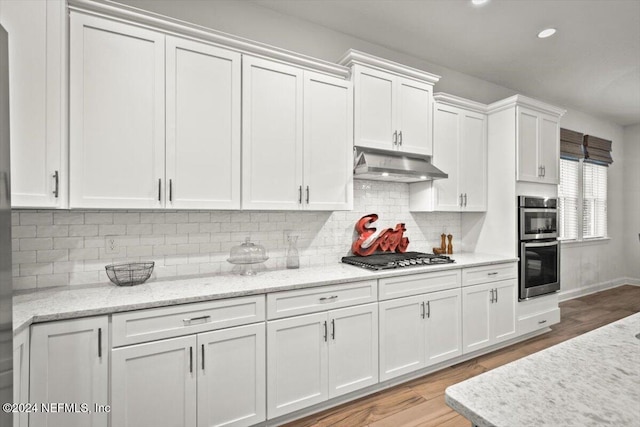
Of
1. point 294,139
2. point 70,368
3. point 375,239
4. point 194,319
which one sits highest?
point 294,139

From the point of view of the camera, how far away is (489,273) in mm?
3215

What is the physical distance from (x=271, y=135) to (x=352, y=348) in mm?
1702

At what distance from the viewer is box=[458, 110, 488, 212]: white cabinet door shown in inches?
139

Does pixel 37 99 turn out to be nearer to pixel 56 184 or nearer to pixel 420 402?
pixel 56 184

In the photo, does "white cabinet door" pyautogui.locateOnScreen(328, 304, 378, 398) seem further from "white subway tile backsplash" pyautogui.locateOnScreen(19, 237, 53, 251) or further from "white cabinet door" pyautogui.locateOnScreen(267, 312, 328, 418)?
"white subway tile backsplash" pyautogui.locateOnScreen(19, 237, 53, 251)

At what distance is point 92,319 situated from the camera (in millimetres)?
1600

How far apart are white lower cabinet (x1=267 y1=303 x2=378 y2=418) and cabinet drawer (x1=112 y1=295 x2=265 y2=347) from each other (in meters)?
0.19

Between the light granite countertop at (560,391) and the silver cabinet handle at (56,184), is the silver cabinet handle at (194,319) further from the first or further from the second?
the light granite countertop at (560,391)

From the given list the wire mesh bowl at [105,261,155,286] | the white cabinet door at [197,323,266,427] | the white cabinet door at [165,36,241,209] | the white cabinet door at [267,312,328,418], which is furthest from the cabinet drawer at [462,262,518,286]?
the wire mesh bowl at [105,261,155,286]

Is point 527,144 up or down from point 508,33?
down

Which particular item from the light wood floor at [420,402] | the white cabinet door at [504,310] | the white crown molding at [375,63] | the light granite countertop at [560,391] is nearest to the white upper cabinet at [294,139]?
the white crown molding at [375,63]

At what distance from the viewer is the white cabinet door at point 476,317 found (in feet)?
9.91

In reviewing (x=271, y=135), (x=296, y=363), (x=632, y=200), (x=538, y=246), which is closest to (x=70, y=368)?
(x=296, y=363)

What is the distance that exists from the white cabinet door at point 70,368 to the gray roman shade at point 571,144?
244 inches
